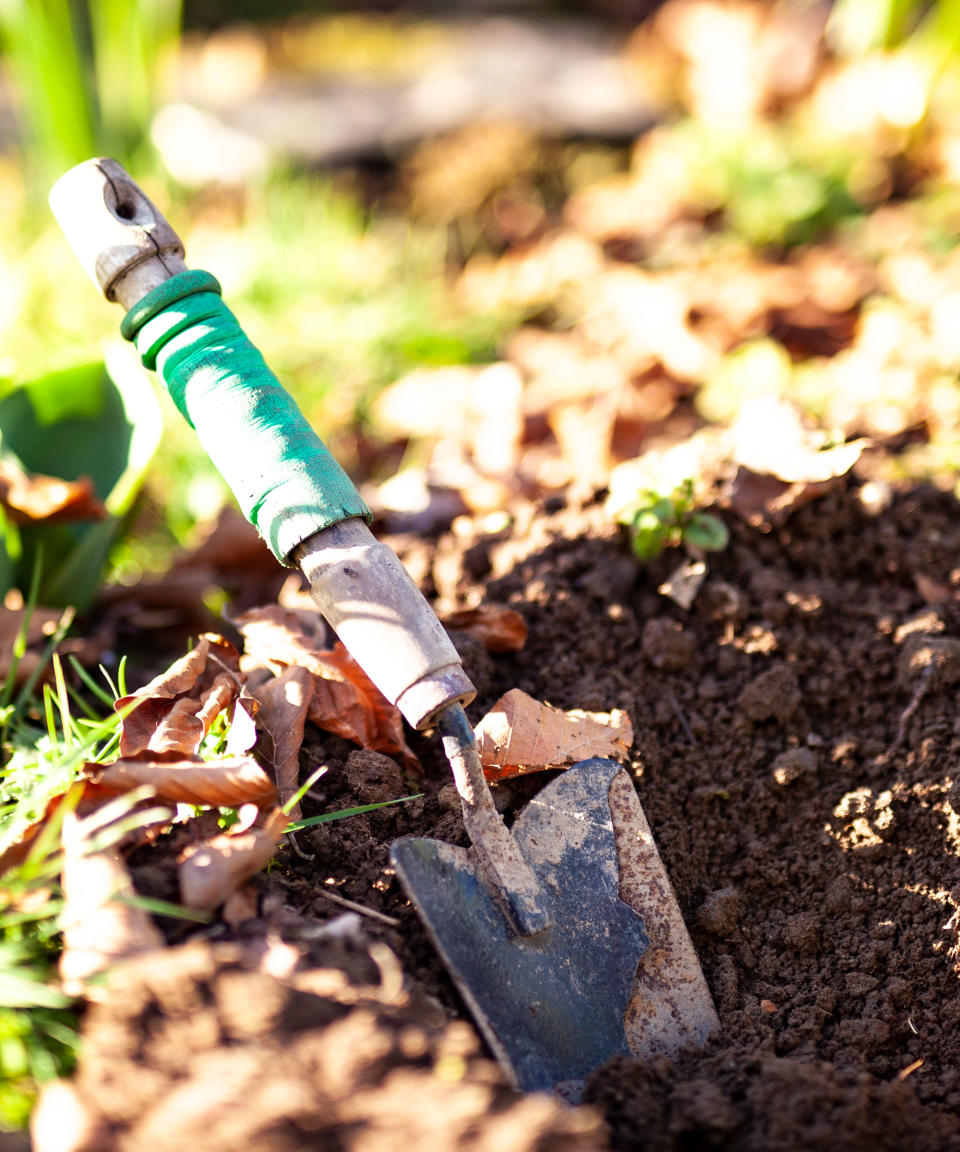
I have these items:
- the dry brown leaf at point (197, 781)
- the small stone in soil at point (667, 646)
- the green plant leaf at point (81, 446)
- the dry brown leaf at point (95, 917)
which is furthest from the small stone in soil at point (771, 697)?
the green plant leaf at point (81, 446)

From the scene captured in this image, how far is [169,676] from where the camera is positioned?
1.44 m

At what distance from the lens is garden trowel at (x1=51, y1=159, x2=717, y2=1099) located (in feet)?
4.04

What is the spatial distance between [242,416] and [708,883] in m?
0.94

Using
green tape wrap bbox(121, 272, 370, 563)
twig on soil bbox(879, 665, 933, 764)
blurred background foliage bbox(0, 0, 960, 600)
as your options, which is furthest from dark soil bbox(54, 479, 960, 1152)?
blurred background foliage bbox(0, 0, 960, 600)

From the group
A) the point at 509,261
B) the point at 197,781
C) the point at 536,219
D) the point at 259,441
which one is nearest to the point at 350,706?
the point at 197,781

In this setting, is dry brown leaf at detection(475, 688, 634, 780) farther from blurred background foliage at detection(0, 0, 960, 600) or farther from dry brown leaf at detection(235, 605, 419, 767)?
blurred background foliage at detection(0, 0, 960, 600)

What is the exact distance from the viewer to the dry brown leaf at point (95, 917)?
1056 millimetres

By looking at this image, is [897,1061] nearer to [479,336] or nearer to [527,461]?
[527,461]

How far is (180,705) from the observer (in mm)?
1421

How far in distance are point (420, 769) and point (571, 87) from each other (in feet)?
12.7

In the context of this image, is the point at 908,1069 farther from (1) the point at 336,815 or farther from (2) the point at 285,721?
(2) the point at 285,721

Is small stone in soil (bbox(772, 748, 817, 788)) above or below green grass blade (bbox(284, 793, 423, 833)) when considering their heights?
below

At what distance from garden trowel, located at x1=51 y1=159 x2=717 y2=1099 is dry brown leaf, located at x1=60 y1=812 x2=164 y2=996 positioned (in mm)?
310

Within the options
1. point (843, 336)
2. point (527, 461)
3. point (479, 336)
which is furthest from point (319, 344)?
point (843, 336)
